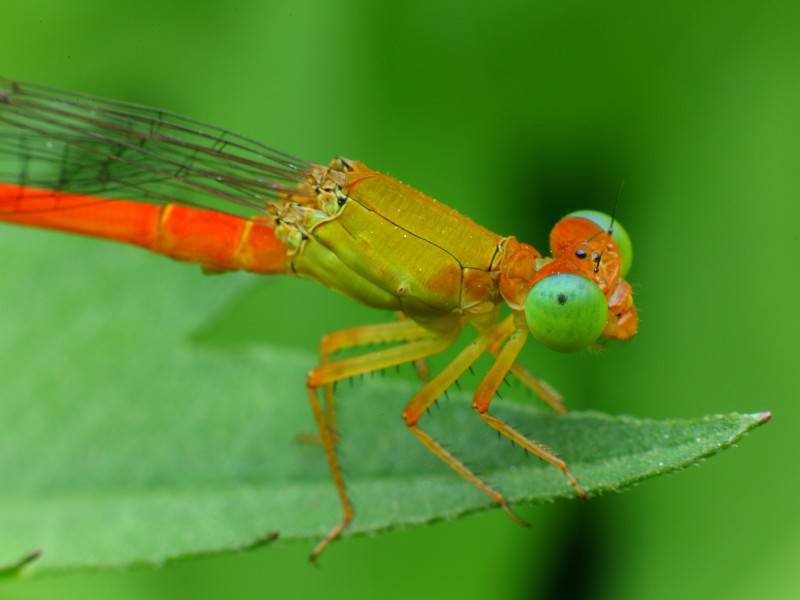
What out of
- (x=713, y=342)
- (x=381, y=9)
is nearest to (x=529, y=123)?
(x=381, y=9)

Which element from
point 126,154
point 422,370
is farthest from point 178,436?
point 126,154

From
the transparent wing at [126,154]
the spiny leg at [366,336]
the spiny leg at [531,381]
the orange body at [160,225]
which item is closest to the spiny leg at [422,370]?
the spiny leg at [366,336]

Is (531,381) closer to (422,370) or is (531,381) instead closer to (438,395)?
(438,395)

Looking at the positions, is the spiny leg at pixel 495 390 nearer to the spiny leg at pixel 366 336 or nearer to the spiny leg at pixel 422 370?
the spiny leg at pixel 366 336

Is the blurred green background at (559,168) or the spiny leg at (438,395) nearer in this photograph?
the spiny leg at (438,395)

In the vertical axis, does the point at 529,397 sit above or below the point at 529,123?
below

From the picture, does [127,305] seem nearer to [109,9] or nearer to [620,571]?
[109,9]
